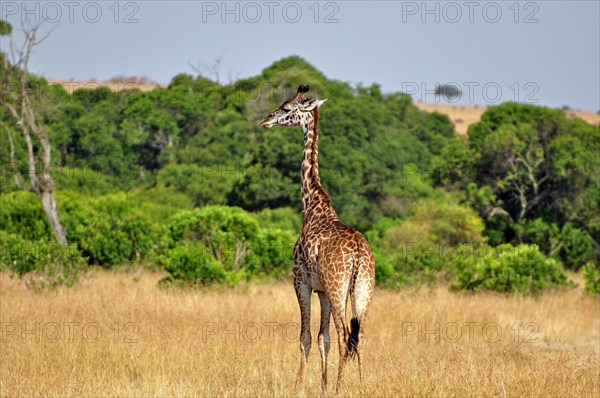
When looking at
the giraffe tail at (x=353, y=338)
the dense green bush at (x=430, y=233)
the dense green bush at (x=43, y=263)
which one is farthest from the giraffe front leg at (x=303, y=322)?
the dense green bush at (x=430, y=233)

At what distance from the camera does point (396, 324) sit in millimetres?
12711

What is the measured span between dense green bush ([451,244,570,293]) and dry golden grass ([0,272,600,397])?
42cm

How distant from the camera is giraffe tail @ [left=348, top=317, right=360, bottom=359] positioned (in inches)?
310

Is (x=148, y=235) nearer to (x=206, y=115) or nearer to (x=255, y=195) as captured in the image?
(x=255, y=195)

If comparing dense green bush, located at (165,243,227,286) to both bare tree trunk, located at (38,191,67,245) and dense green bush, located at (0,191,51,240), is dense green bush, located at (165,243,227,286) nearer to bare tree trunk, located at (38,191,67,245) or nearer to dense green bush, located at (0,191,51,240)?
bare tree trunk, located at (38,191,67,245)

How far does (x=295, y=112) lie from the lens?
29.7ft

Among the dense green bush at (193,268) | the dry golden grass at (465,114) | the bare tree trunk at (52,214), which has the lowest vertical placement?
the dense green bush at (193,268)

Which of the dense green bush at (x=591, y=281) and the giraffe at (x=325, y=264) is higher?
the giraffe at (x=325, y=264)

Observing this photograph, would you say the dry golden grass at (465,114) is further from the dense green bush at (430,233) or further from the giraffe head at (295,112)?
the giraffe head at (295,112)

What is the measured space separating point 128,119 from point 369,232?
17.2 meters

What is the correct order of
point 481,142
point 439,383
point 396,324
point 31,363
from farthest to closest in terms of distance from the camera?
point 481,142
point 396,324
point 31,363
point 439,383

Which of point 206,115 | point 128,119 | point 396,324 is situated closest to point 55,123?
point 128,119

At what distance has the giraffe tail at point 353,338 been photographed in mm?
7875

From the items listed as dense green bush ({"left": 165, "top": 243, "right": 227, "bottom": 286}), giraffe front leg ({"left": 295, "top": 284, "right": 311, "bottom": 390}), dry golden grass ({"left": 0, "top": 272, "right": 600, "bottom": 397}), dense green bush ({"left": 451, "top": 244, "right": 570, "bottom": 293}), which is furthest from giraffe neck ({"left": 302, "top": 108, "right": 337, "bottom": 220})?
dense green bush ({"left": 451, "top": 244, "right": 570, "bottom": 293})
